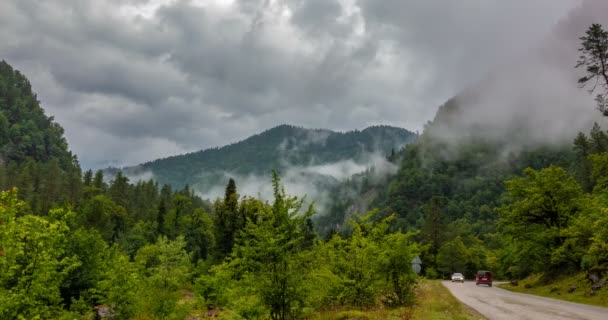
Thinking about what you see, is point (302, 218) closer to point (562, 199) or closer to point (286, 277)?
point (286, 277)

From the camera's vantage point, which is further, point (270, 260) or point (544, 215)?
point (544, 215)

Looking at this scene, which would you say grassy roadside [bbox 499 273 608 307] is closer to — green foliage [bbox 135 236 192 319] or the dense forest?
the dense forest

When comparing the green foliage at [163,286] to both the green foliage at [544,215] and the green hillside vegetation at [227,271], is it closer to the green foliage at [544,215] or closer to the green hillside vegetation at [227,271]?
the green hillside vegetation at [227,271]

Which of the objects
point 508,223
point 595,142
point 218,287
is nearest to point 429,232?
point 595,142

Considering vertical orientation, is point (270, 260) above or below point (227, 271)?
above

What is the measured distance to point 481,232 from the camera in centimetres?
17300

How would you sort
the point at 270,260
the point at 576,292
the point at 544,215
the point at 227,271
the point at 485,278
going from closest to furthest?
the point at 270,260 < the point at 227,271 < the point at 576,292 < the point at 544,215 < the point at 485,278

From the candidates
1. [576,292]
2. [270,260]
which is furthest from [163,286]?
[576,292]

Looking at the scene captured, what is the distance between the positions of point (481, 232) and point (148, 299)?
571 ft

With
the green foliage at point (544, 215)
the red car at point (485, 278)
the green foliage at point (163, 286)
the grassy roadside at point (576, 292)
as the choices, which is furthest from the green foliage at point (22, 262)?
the red car at point (485, 278)

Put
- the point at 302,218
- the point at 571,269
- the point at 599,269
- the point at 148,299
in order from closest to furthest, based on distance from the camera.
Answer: the point at 302,218
the point at 148,299
the point at 599,269
the point at 571,269

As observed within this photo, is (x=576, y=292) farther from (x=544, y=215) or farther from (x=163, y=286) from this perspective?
(x=163, y=286)

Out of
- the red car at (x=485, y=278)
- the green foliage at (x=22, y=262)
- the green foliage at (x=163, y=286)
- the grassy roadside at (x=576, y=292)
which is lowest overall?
the red car at (x=485, y=278)

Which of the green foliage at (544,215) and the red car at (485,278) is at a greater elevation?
the green foliage at (544,215)
